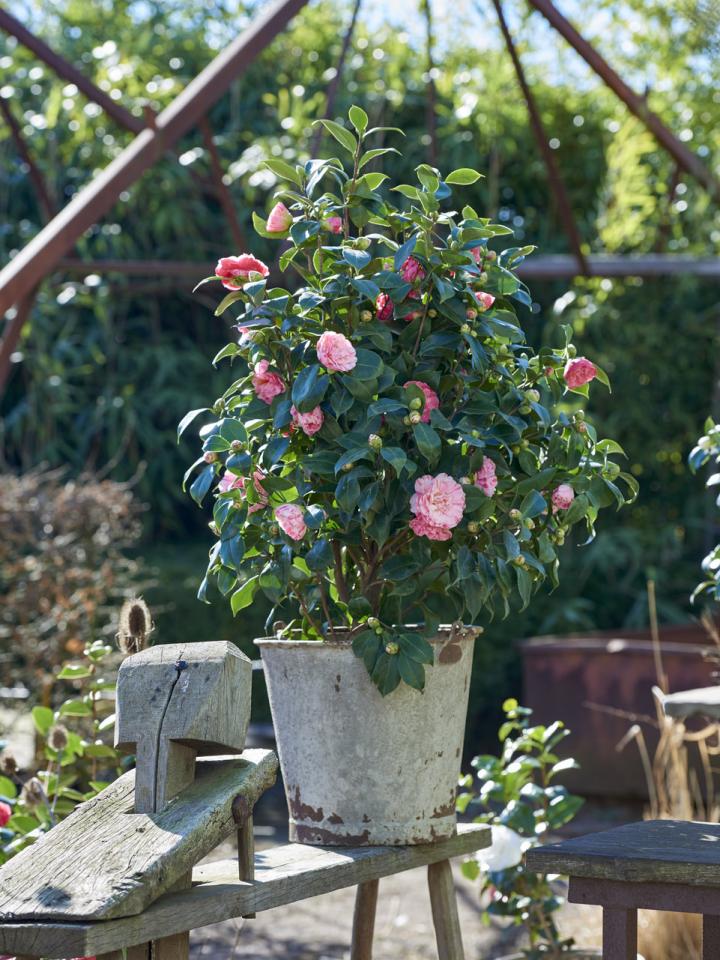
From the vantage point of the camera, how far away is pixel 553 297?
6.75m

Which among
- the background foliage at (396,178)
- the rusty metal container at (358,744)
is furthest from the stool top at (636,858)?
the background foliage at (396,178)

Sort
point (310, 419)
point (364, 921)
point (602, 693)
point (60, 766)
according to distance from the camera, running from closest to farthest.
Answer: point (310, 419) → point (364, 921) → point (60, 766) → point (602, 693)

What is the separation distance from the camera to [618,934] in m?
1.77

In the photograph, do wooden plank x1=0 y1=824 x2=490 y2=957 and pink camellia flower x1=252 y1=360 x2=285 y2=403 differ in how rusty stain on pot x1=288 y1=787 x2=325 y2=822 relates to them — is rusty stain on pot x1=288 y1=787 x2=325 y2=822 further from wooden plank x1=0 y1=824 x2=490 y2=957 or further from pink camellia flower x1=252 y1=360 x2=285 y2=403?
pink camellia flower x1=252 y1=360 x2=285 y2=403

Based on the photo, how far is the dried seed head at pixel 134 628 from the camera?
2.03 metres

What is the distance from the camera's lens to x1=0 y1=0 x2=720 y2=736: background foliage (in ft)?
20.8

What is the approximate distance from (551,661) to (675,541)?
67.2 inches

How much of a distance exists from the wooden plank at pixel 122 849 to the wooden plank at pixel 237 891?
0.06 feet

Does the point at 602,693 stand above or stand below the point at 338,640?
below

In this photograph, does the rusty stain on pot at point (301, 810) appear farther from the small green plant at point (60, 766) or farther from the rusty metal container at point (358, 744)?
the small green plant at point (60, 766)

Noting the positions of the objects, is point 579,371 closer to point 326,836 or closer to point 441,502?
point 441,502

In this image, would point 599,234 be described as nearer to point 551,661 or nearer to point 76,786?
point 551,661

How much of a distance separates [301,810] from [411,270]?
85cm

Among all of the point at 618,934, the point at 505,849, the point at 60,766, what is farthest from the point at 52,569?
the point at 618,934
